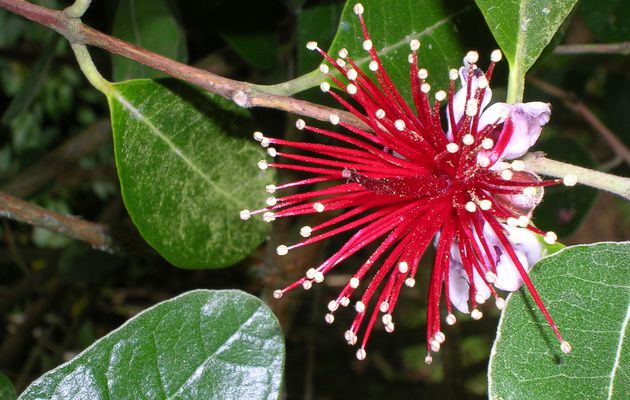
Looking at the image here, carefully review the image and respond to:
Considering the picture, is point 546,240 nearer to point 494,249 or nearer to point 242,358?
point 494,249

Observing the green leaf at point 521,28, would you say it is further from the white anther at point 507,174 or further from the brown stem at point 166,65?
the brown stem at point 166,65

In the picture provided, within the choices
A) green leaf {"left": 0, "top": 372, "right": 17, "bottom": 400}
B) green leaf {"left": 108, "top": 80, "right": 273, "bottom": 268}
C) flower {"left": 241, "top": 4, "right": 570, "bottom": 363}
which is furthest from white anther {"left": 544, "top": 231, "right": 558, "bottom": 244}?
green leaf {"left": 0, "top": 372, "right": 17, "bottom": 400}

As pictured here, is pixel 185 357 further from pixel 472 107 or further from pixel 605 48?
pixel 605 48

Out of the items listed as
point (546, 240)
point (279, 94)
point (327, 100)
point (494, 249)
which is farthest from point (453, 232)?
point (327, 100)

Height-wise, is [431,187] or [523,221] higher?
Answer: [431,187]

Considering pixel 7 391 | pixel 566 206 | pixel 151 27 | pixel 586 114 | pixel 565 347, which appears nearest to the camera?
pixel 565 347

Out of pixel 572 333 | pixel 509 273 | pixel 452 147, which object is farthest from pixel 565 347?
pixel 452 147
